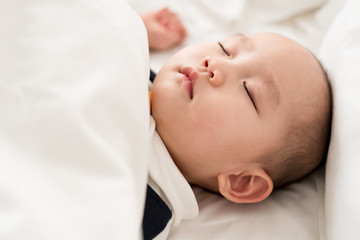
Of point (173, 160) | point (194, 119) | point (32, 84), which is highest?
point (32, 84)

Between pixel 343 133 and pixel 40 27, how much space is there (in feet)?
1.97

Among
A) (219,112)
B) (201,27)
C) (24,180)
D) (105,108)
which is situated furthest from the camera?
(201,27)

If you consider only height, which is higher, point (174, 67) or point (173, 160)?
point (174, 67)

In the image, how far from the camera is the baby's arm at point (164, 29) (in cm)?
126

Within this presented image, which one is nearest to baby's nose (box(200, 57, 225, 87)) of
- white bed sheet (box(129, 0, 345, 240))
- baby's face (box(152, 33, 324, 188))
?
baby's face (box(152, 33, 324, 188))

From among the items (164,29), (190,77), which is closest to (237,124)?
(190,77)

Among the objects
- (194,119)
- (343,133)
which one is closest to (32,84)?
(194,119)

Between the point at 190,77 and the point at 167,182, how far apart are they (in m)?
0.22

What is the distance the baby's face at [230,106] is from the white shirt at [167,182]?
0.09ft

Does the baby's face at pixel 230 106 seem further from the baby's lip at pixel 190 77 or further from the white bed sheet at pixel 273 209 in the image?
the white bed sheet at pixel 273 209

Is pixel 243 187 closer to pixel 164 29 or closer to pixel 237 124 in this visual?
pixel 237 124

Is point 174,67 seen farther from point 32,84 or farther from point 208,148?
point 32,84

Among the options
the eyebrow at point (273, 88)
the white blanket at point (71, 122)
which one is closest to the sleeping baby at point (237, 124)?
the eyebrow at point (273, 88)

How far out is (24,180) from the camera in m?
0.61
